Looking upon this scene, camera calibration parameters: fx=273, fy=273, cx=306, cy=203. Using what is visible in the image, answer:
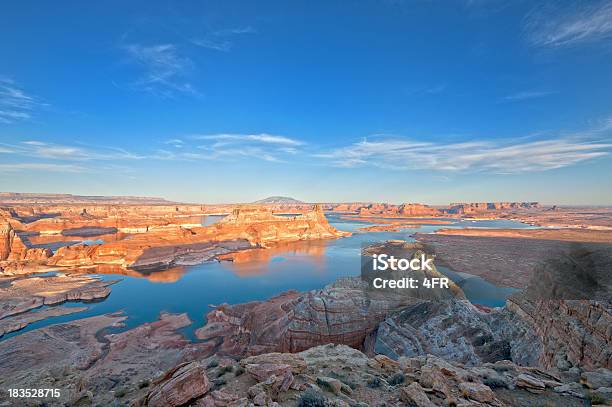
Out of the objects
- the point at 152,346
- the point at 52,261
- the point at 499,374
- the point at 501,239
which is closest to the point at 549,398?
the point at 499,374

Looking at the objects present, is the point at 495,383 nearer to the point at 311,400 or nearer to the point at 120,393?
the point at 311,400

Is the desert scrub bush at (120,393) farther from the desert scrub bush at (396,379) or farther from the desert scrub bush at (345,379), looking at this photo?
the desert scrub bush at (396,379)

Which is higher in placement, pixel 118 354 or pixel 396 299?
pixel 396 299

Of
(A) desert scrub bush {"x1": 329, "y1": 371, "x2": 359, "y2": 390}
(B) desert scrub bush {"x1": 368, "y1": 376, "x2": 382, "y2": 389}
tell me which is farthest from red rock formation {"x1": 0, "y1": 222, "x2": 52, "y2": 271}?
(B) desert scrub bush {"x1": 368, "y1": 376, "x2": 382, "y2": 389}

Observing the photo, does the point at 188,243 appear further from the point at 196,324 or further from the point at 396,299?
the point at 396,299

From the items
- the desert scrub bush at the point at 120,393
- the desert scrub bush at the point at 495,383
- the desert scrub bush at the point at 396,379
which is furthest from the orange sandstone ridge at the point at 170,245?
the desert scrub bush at the point at 495,383

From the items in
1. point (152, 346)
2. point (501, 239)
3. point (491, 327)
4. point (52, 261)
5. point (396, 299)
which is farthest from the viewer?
point (501, 239)
